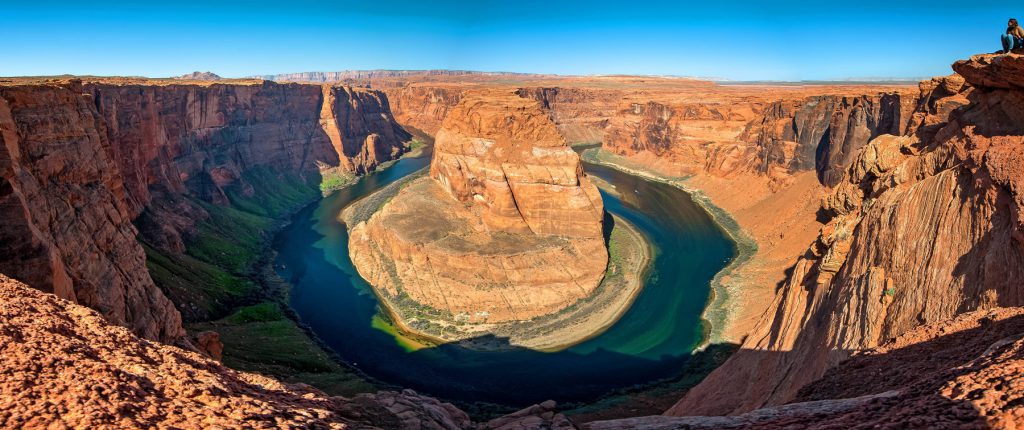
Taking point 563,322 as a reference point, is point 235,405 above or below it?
above

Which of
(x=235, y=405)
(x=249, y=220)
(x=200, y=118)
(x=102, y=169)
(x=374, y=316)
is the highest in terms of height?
(x=200, y=118)

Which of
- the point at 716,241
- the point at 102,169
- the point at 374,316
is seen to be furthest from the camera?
the point at 716,241

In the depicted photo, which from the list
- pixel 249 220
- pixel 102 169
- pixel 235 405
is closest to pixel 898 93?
pixel 235 405

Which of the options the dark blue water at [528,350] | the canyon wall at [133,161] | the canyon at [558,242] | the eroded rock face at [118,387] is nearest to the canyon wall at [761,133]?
the canyon at [558,242]

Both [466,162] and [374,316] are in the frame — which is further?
[466,162]

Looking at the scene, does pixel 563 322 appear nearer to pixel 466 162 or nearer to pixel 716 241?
pixel 466 162

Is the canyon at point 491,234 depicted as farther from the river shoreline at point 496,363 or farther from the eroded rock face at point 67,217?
the eroded rock face at point 67,217
